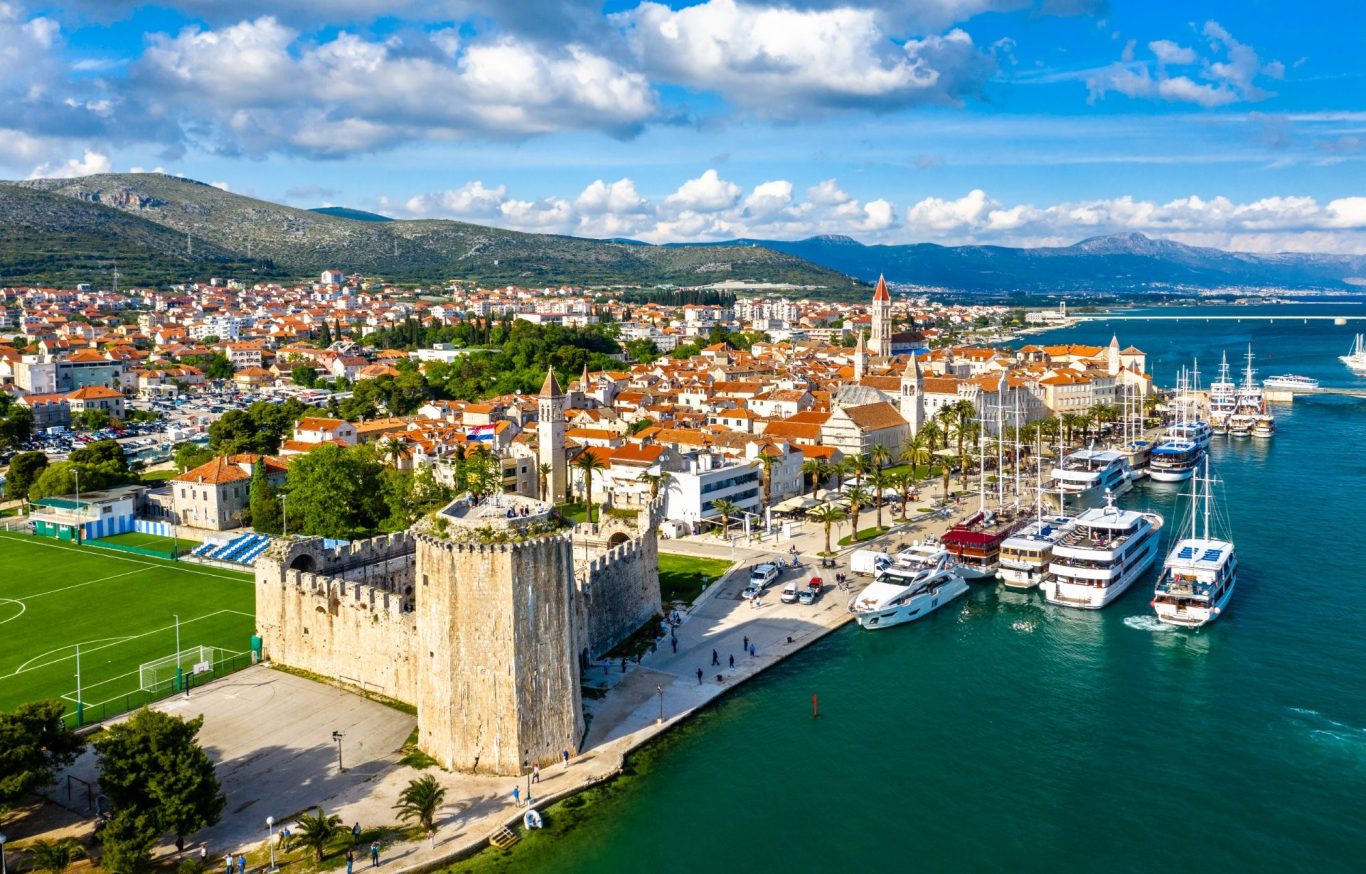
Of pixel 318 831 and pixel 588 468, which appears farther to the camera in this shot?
pixel 588 468

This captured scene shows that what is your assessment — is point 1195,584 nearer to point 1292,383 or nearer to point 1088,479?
point 1088,479

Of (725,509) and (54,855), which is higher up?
(725,509)

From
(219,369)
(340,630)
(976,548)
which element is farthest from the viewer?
(219,369)

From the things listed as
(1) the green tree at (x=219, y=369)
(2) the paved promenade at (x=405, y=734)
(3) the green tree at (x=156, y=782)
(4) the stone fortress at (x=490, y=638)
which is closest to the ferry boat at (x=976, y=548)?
(2) the paved promenade at (x=405, y=734)

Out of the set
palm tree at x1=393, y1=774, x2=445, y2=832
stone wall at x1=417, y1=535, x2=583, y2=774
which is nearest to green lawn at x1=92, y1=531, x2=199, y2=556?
stone wall at x1=417, y1=535, x2=583, y2=774

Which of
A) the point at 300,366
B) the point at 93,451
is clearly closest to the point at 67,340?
the point at 300,366

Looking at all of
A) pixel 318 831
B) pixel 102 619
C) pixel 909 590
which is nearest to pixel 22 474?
pixel 102 619

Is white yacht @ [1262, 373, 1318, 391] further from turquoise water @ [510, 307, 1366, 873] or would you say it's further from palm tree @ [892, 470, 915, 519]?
turquoise water @ [510, 307, 1366, 873]
